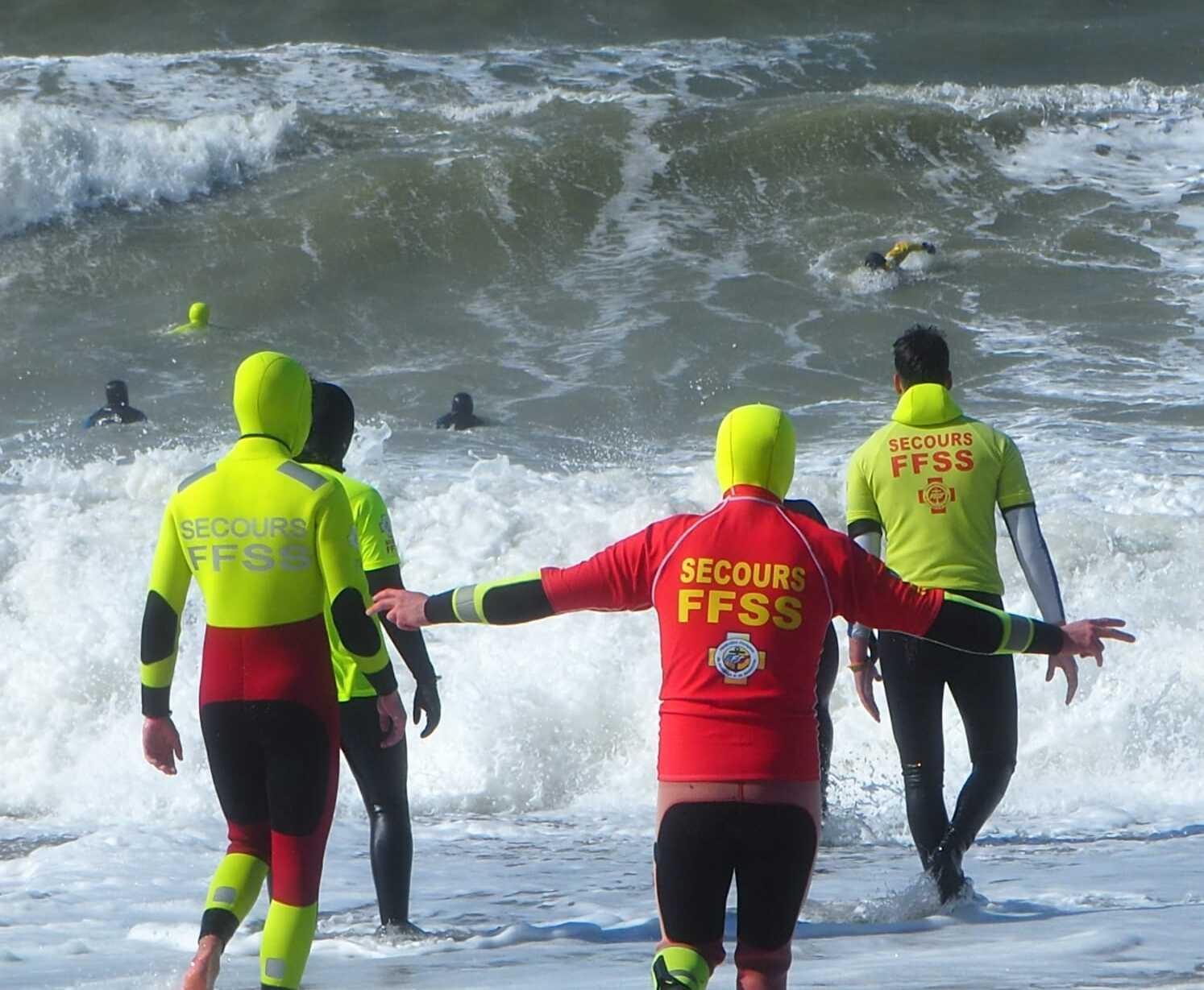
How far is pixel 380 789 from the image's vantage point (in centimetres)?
459

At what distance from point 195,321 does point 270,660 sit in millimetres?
12965

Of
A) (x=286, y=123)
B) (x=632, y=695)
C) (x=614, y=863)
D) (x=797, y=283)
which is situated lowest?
(x=614, y=863)

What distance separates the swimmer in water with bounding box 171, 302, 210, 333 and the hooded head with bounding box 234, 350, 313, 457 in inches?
497

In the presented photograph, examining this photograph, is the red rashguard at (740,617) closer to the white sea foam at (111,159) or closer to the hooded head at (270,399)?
the hooded head at (270,399)

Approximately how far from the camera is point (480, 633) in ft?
29.2

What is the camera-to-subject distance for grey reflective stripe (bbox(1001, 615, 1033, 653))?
3.44 m

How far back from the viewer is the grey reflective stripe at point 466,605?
133 inches

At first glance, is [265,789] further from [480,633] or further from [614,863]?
[480,633]

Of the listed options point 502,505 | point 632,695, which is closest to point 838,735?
point 632,695

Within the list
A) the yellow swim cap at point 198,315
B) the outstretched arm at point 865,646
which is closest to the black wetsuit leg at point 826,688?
the outstretched arm at point 865,646

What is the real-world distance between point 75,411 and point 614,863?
9212 mm

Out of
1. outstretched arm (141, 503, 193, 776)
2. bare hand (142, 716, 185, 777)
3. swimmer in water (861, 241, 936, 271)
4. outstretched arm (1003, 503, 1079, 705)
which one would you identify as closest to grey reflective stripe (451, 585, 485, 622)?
outstretched arm (141, 503, 193, 776)

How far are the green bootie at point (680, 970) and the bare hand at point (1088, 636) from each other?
1.10m

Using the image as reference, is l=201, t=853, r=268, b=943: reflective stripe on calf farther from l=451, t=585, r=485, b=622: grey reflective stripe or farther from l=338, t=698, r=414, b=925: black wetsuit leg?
l=451, t=585, r=485, b=622: grey reflective stripe
